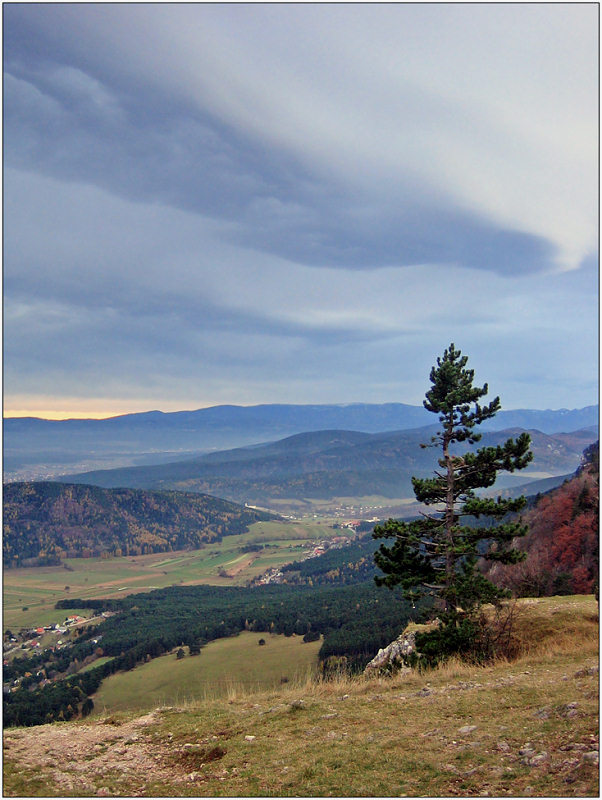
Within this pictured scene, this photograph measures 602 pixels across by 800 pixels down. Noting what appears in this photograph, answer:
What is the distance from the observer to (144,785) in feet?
25.4

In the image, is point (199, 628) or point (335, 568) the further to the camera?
point (335, 568)

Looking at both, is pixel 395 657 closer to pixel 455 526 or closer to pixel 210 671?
pixel 455 526

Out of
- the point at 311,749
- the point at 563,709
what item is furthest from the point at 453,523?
the point at 311,749

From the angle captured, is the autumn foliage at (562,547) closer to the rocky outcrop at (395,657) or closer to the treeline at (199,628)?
the rocky outcrop at (395,657)

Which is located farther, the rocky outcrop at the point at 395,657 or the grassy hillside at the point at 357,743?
the rocky outcrop at the point at 395,657

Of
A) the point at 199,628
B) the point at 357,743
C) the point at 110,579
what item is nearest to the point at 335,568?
the point at 199,628

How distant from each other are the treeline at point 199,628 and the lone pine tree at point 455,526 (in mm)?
20396

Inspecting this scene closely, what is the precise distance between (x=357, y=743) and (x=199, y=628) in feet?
268

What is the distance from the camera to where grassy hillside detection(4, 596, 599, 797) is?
6.71m

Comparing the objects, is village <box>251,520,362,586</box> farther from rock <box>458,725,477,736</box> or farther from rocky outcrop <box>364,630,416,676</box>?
rock <box>458,725,477,736</box>

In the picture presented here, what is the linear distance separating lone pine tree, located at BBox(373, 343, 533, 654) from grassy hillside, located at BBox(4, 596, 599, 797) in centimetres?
365

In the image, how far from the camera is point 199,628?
263ft

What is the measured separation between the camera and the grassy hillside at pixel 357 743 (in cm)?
671

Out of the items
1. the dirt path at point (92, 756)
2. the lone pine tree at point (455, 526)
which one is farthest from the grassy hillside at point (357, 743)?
the lone pine tree at point (455, 526)
